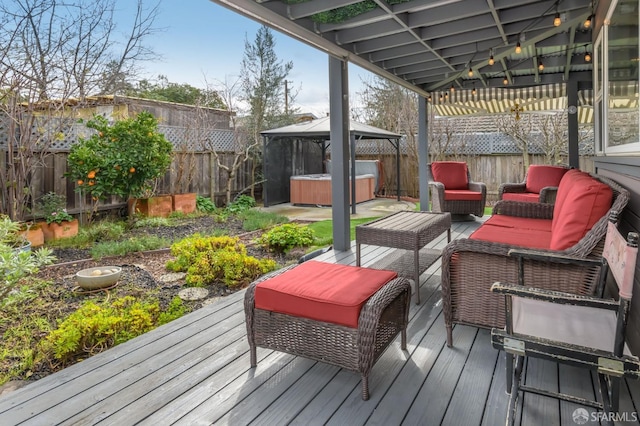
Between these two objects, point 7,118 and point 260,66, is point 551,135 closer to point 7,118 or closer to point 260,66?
point 260,66

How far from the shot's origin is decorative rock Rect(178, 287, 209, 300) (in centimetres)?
368

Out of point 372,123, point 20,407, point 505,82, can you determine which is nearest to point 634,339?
point 20,407

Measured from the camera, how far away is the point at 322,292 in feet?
6.95

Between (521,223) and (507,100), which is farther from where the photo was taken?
(507,100)

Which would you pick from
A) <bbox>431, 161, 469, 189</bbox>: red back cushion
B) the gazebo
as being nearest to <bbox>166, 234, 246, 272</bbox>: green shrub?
<bbox>431, 161, 469, 189</bbox>: red back cushion

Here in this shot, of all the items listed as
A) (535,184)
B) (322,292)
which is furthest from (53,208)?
(535,184)

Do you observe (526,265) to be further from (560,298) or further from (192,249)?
(192,249)

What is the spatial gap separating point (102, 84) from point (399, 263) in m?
5.74

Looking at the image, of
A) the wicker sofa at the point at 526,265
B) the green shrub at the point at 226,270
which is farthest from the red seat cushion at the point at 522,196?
the green shrub at the point at 226,270

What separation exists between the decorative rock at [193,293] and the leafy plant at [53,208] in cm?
297

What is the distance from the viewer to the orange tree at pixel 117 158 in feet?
20.1

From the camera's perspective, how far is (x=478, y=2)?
13.1ft

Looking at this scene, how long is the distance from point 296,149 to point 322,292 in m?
9.81

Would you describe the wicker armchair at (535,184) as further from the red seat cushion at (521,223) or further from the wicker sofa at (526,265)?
the wicker sofa at (526,265)
